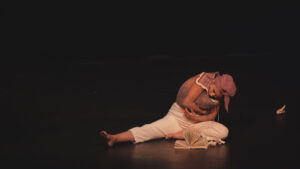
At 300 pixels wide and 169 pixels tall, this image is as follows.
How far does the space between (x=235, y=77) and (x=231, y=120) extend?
1877 millimetres

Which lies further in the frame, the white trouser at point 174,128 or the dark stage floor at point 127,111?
the white trouser at point 174,128

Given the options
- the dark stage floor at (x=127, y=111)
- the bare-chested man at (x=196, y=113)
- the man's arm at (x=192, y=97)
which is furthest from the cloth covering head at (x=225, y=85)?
the dark stage floor at (x=127, y=111)

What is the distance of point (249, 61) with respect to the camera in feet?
21.2

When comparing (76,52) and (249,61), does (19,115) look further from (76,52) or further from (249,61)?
(249,61)

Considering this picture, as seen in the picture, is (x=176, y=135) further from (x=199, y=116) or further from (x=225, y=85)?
(x=225, y=85)

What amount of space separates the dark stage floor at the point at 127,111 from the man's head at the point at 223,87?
413 mm

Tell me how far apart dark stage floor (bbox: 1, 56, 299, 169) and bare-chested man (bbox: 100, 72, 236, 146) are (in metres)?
0.08

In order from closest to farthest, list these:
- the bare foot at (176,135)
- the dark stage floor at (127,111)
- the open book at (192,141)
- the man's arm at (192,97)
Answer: the dark stage floor at (127,111)
the open book at (192,141)
the man's arm at (192,97)
the bare foot at (176,135)

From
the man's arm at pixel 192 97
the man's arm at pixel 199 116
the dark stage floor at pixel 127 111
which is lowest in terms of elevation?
the dark stage floor at pixel 127 111

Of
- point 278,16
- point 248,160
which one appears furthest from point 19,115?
point 278,16

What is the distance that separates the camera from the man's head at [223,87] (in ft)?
11.5

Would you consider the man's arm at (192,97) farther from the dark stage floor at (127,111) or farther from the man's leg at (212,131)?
the dark stage floor at (127,111)

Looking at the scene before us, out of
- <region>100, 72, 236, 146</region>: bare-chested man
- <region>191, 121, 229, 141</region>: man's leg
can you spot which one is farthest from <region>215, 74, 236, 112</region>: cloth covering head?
<region>191, 121, 229, 141</region>: man's leg

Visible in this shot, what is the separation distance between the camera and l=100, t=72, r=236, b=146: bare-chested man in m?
3.53
